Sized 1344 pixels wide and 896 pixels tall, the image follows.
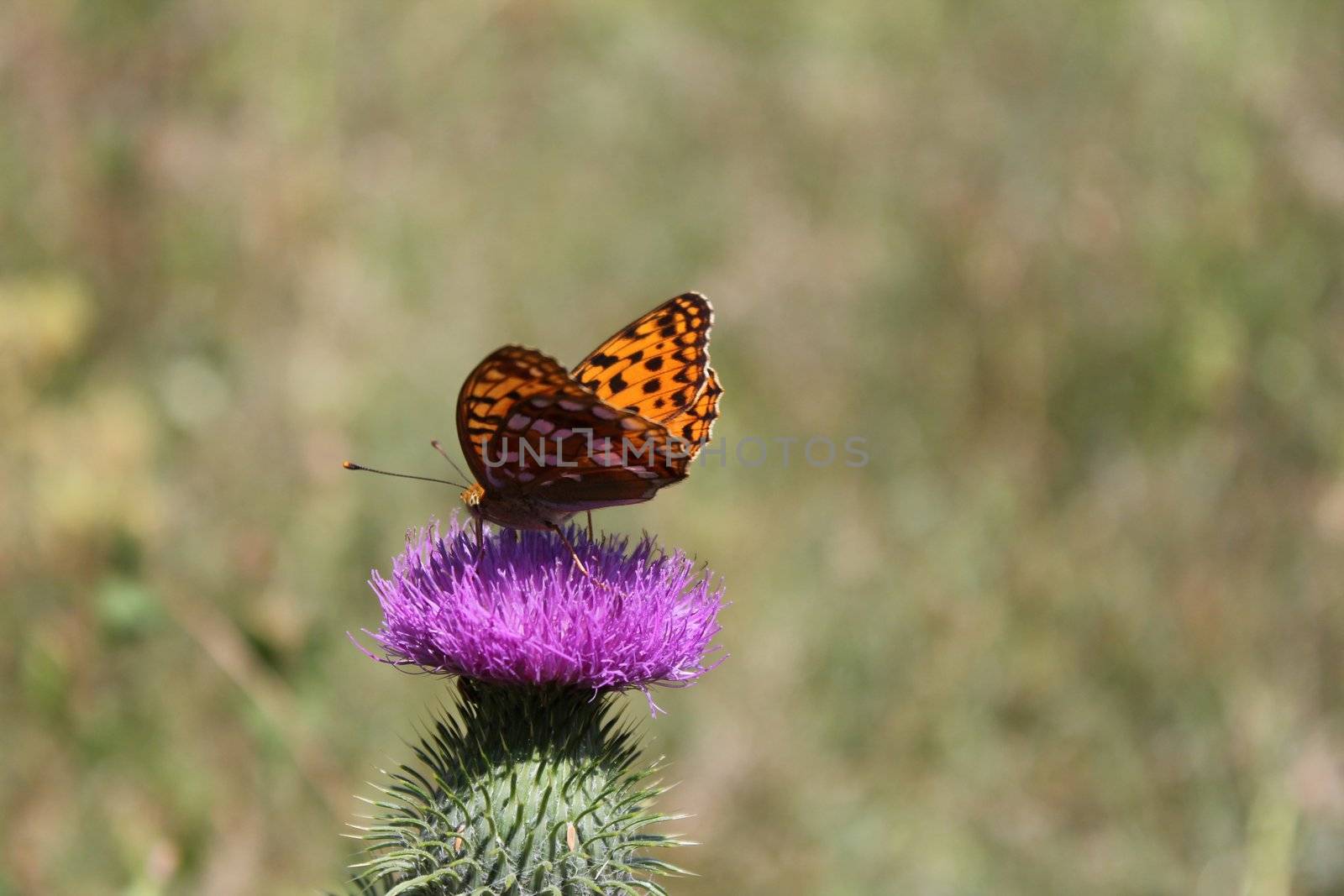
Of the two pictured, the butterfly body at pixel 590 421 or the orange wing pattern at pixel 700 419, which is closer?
the butterfly body at pixel 590 421

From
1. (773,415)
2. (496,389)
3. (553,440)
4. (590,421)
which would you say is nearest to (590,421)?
(590,421)

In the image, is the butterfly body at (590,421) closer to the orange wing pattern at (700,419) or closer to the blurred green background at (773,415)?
the orange wing pattern at (700,419)

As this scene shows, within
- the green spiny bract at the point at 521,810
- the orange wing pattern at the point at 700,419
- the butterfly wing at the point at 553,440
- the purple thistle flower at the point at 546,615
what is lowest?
the green spiny bract at the point at 521,810

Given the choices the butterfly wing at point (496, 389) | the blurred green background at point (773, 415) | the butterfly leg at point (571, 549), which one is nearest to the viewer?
the butterfly wing at point (496, 389)

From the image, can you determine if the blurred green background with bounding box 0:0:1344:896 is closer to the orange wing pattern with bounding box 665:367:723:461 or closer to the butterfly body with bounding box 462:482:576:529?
the butterfly body with bounding box 462:482:576:529

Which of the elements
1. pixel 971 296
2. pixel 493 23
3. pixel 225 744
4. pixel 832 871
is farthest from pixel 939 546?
pixel 493 23

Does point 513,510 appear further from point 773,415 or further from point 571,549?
point 773,415

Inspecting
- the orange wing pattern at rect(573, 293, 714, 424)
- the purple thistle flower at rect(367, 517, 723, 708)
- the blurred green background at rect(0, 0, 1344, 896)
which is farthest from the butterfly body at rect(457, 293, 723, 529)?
the blurred green background at rect(0, 0, 1344, 896)

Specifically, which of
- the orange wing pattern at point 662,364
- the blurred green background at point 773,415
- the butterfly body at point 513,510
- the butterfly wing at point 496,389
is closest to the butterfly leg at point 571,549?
the butterfly body at point 513,510
